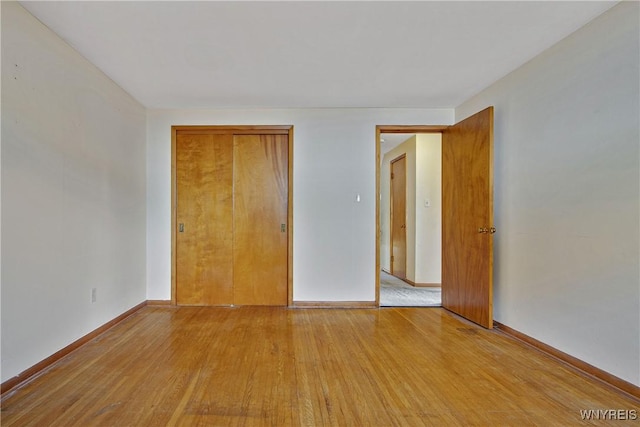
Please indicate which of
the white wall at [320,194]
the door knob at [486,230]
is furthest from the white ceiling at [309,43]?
the door knob at [486,230]

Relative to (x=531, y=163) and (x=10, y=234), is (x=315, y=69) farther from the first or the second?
(x=10, y=234)

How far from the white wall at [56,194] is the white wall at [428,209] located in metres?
3.90

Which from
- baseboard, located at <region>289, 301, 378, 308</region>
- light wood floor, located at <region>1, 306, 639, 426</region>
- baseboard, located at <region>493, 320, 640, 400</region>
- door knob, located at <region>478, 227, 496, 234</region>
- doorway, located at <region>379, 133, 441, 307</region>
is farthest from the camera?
doorway, located at <region>379, 133, 441, 307</region>

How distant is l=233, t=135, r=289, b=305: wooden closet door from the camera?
3600mm

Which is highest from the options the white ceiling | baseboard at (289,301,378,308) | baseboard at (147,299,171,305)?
the white ceiling

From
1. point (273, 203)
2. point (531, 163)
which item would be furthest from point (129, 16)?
point (531, 163)

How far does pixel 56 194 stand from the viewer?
2.17 metres

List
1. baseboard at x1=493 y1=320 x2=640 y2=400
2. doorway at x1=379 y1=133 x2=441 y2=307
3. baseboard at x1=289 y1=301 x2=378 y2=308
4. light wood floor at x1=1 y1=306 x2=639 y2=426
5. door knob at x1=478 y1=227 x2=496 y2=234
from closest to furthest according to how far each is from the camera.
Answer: light wood floor at x1=1 y1=306 x2=639 y2=426 < baseboard at x1=493 y1=320 x2=640 y2=400 < door knob at x1=478 y1=227 x2=496 y2=234 < baseboard at x1=289 y1=301 x2=378 y2=308 < doorway at x1=379 y1=133 x2=441 y2=307

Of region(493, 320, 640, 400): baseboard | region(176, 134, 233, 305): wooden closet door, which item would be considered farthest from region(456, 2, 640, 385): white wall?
region(176, 134, 233, 305): wooden closet door

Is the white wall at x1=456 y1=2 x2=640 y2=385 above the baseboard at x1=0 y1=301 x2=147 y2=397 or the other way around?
above

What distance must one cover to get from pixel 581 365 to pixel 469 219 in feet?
4.71

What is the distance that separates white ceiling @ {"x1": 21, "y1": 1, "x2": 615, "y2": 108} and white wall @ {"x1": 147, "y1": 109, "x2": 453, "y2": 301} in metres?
0.43

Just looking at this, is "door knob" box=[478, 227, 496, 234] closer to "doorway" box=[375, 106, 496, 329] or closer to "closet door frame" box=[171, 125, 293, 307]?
"doorway" box=[375, 106, 496, 329]

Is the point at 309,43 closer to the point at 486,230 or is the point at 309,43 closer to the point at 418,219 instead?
the point at 486,230
